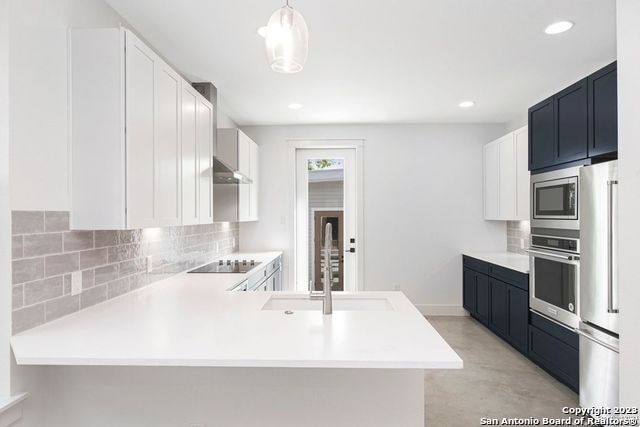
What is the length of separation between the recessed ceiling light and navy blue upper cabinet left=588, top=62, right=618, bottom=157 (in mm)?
361

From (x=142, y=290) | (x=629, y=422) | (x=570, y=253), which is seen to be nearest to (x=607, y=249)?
(x=570, y=253)

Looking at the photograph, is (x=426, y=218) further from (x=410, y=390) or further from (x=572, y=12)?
(x=410, y=390)

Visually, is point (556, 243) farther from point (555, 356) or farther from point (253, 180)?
point (253, 180)

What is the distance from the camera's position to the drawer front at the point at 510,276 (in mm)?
3278

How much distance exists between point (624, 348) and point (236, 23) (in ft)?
8.68

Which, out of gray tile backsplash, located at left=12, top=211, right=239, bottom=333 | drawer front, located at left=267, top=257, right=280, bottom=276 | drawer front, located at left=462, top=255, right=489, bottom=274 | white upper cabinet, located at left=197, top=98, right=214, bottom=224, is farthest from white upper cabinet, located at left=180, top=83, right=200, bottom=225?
drawer front, located at left=462, top=255, right=489, bottom=274

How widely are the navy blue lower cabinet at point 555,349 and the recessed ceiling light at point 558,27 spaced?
207 cm

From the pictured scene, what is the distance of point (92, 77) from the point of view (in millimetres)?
1698

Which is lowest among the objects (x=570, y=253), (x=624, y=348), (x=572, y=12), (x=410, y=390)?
(x=410, y=390)

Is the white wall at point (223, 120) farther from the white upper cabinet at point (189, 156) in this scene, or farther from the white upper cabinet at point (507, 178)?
the white upper cabinet at point (507, 178)

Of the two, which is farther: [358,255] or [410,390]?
[358,255]

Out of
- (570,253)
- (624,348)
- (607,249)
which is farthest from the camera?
(570,253)

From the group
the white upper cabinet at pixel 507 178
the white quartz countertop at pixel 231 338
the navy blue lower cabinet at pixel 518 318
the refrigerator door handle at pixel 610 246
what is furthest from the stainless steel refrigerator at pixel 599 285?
the white upper cabinet at pixel 507 178

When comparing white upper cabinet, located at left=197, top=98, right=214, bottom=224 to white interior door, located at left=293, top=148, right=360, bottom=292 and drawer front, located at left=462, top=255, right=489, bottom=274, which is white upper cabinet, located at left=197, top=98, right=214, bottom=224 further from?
drawer front, located at left=462, top=255, right=489, bottom=274
